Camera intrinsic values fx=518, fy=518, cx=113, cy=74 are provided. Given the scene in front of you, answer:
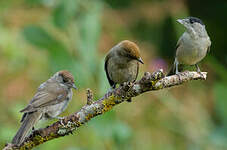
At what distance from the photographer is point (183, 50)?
6344 millimetres

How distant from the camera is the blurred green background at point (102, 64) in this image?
266 inches

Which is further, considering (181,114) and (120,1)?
(120,1)

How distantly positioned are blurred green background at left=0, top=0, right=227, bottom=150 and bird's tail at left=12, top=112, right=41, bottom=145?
1568 mm

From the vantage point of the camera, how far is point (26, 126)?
4.67 metres

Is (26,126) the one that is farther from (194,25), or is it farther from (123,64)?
(194,25)

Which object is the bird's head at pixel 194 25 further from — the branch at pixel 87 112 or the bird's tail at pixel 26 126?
the bird's tail at pixel 26 126

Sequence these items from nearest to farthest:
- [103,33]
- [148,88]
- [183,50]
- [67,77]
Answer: [148,88] → [67,77] → [183,50] → [103,33]

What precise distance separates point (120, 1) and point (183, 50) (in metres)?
5.20

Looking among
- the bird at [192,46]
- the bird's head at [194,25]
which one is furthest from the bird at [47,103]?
the bird's head at [194,25]

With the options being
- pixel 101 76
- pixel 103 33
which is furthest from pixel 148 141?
pixel 101 76

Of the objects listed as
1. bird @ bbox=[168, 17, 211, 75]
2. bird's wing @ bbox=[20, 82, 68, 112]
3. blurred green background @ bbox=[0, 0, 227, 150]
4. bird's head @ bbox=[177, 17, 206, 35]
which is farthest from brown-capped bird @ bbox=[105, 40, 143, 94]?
bird's head @ bbox=[177, 17, 206, 35]

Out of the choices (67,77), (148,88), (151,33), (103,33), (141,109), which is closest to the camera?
(148,88)

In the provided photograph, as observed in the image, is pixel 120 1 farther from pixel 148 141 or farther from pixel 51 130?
pixel 51 130

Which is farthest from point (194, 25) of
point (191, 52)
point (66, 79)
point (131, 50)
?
point (66, 79)
